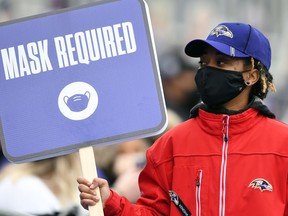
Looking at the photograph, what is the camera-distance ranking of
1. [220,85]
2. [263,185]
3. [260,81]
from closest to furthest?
[263,185], [220,85], [260,81]

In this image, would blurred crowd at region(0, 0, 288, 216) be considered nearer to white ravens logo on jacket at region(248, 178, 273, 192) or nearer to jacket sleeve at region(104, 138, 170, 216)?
jacket sleeve at region(104, 138, 170, 216)

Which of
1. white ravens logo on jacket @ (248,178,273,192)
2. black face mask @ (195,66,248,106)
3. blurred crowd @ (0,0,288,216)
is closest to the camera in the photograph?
white ravens logo on jacket @ (248,178,273,192)

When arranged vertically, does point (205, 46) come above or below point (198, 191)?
above

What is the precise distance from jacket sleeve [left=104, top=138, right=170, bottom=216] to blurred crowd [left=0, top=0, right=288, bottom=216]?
4.88 ft

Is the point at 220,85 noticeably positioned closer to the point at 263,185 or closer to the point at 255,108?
the point at 255,108

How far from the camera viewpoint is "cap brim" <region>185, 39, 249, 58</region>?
13.1 ft

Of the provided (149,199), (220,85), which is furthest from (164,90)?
(220,85)

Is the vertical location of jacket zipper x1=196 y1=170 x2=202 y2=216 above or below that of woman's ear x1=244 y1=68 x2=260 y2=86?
below

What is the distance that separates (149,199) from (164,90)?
408 cm

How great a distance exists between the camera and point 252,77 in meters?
4.09

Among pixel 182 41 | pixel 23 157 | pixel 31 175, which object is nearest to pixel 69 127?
pixel 23 157

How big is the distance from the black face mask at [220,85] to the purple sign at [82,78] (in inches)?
7.6

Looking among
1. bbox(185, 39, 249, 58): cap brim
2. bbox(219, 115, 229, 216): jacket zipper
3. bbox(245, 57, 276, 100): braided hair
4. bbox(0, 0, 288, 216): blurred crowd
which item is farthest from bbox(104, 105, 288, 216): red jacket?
bbox(0, 0, 288, 216): blurred crowd

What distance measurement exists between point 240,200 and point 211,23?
490 cm
